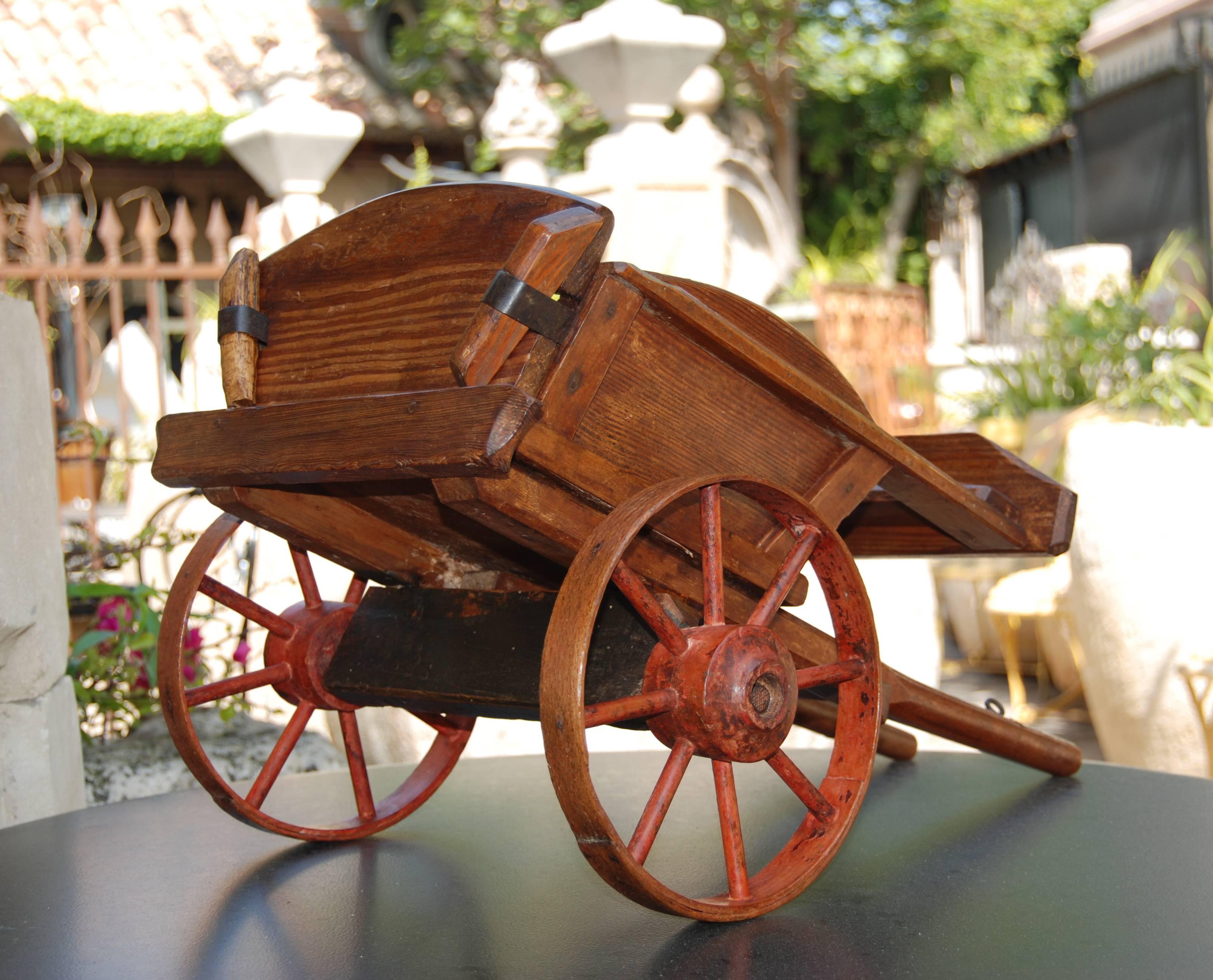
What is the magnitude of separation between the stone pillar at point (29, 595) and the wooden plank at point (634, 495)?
38.8 inches

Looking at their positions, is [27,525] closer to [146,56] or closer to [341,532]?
[341,532]

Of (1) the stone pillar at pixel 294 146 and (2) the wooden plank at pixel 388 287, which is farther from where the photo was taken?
(1) the stone pillar at pixel 294 146

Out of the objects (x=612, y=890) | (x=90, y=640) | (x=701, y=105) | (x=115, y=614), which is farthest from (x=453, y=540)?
(x=701, y=105)

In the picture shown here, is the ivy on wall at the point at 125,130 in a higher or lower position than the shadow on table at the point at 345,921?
lower

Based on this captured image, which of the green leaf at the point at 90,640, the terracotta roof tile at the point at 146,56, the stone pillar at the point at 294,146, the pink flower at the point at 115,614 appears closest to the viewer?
the green leaf at the point at 90,640

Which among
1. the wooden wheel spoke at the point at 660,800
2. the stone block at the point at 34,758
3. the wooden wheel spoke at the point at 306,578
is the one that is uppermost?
the wooden wheel spoke at the point at 660,800

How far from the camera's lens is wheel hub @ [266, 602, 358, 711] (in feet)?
5.35

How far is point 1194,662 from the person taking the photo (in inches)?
117

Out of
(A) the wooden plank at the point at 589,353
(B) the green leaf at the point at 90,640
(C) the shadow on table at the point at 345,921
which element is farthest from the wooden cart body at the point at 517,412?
(B) the green leaf at the point at 90,640

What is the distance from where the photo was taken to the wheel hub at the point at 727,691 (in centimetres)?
119

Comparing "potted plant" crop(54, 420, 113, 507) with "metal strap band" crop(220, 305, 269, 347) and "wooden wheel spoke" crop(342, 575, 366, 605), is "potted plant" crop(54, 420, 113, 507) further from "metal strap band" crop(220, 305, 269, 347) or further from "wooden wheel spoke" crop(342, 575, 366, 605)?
"metal strap band" crop(220, 305, 269, 347)

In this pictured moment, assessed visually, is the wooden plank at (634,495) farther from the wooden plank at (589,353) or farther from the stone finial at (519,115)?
the stone finial at (519,115)

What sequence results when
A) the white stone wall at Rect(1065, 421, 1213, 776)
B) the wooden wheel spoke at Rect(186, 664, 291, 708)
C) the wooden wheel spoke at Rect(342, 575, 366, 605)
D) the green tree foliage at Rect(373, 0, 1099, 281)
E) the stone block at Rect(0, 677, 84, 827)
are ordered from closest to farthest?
1. the wooden wheel spoke at Rect(186, 664, 291, 708)
2. the wooden wheel spoke at Rect(342, 575, 366, 605)
3. the stone block at Rect(0, 677, 84, 827)
4. the white stone wall at Rect(1065, 421, 1213, 776)
5. the green tree foliage at Rect(373, 0, 1099, 281)

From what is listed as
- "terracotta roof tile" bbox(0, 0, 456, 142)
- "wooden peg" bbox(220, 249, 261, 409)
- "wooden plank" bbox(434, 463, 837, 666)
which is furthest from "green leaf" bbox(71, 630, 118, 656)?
"terracotta roof tile" bbox(0, 0, 456, 142)
